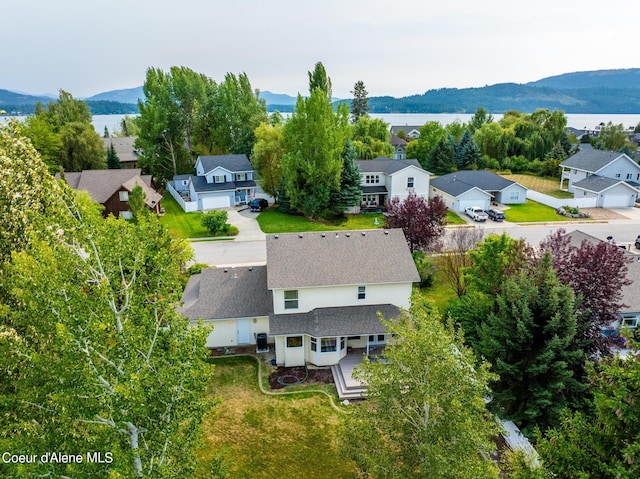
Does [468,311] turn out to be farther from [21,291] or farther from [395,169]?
[395,169]

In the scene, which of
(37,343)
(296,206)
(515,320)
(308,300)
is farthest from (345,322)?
(296,206)

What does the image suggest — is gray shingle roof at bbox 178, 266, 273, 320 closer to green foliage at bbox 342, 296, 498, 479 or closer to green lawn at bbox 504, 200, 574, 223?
green foliage at bbox 342, 296, 498, 479

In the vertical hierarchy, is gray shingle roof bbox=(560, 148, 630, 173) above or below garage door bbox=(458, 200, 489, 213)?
above

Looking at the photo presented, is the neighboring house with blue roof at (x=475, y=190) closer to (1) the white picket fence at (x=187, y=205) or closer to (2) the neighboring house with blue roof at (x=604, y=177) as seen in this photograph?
(2) the neighboring house with blue roof at (x=604, y=177)

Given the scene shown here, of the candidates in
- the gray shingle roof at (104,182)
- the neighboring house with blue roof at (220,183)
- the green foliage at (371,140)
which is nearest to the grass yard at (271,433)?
the gray shingle roof at (104,182)

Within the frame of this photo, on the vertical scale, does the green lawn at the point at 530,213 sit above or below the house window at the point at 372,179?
below

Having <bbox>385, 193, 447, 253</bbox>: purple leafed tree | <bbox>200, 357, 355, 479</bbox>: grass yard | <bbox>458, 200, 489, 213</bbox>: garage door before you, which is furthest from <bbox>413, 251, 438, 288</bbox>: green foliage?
<bbox>458, 200, 489, 213</bbox>: garage door
